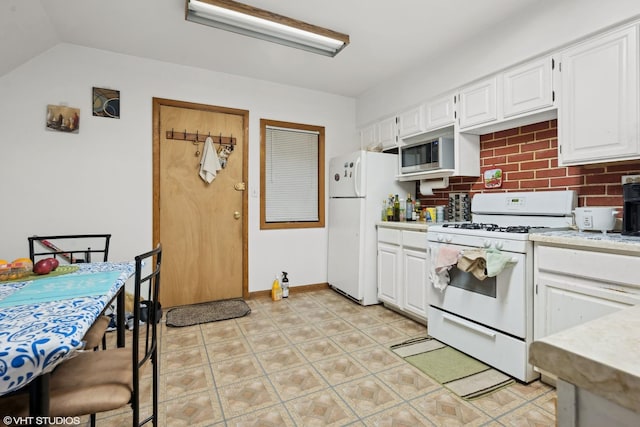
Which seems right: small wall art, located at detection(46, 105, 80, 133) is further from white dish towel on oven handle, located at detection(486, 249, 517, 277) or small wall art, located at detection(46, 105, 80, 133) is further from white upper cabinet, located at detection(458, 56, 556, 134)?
white dish towel on oven handle, located at detection(486, 249, 517, 277)

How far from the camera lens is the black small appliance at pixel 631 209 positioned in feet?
5.75

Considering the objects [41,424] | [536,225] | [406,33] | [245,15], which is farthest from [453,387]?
[245,15]

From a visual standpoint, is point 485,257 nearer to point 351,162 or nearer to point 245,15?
point 351,162

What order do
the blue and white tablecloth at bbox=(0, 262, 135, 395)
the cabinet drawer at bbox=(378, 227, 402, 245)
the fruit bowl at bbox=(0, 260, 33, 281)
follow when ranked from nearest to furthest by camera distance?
the blue and white tablecloth at bbox=(0, 262, 135, 395) → the fruit bowl at bbox=(0, 260, 33, 281) → the cabinet drawer at bbox=(378, 227, 402, 245)

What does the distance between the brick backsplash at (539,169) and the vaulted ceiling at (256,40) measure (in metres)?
0.88

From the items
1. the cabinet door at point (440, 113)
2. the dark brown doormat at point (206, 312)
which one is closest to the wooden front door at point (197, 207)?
the dark brown doormat at point (206, 312)

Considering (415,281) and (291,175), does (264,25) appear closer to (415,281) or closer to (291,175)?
(291,175)

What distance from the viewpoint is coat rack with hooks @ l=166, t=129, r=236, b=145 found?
130 inches

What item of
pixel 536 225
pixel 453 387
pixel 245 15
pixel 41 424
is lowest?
pixel 453 387

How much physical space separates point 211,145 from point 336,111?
1688mm

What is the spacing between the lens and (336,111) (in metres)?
4.16

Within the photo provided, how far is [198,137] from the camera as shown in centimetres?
341

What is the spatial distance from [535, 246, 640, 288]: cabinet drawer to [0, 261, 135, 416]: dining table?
221cm

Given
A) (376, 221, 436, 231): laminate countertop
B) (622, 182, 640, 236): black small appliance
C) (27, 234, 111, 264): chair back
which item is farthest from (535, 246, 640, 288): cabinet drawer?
(27, 234, 111, 264): chair back
